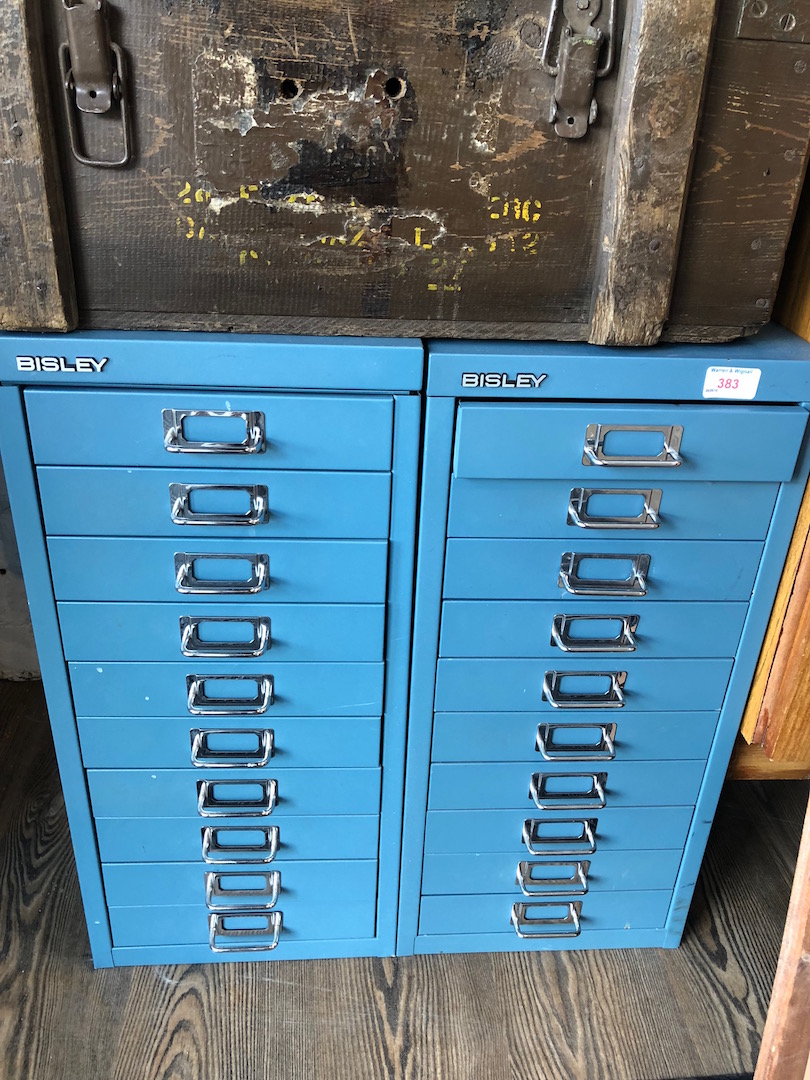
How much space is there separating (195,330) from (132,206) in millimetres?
166

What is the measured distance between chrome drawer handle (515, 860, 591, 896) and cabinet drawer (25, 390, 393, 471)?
84 cm

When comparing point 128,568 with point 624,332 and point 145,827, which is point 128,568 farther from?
point 624,332

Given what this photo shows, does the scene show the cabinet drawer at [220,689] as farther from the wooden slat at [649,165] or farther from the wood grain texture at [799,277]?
the wood grain texture at [799,277]

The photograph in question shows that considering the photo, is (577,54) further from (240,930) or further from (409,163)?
(240,930)

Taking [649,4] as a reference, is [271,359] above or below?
below

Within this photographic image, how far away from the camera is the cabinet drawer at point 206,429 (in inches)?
46.2

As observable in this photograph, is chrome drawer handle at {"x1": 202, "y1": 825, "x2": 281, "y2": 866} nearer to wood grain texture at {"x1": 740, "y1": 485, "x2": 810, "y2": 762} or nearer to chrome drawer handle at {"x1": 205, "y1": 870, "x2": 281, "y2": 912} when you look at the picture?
chrome drawer handle at {"x1": 205, "y1": 870, "x2": 281, "y2": 912}

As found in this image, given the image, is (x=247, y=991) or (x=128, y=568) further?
(x=247, y=991)

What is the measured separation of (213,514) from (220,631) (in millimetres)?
197

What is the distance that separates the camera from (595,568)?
1331 millimetres

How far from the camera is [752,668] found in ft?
4.74

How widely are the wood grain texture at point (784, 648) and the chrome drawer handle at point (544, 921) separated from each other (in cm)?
47

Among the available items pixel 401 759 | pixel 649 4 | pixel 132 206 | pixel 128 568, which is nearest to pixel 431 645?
pixel 401 759

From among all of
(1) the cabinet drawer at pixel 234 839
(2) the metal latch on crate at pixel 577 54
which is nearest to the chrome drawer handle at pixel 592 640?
(1) the cabinet drawer at pixel 234 839
